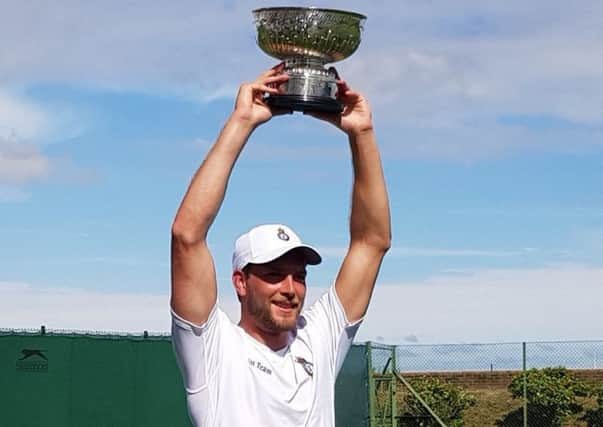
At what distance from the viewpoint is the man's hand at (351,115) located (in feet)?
15.5

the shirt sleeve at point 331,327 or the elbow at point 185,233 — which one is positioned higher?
the elbow at point 185,233

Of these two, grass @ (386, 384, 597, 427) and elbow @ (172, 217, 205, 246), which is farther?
grass @ (386, 384, 597, 427)

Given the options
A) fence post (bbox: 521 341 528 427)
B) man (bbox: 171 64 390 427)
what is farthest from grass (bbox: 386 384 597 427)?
man (bbox: 171 64 390 427)

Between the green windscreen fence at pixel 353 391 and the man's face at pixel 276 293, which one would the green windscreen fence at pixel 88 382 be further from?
the man's face at pixel 276 293

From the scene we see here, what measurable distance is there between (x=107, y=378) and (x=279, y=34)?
10677mm

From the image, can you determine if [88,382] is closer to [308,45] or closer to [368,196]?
[368,196]

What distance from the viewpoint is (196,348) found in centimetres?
427

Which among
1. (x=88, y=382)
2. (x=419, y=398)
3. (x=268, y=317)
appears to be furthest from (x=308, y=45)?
(x=419, y=398)

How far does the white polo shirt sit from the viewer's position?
4.28m

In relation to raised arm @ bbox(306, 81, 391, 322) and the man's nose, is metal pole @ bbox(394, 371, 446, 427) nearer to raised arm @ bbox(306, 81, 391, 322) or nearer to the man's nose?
raised arm @ bbox(306, 81, 391, 322)

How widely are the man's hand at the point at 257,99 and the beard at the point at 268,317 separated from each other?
1.89 feet

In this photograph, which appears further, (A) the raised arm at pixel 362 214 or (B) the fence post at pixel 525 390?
(B) the fence post at pixel 525 390

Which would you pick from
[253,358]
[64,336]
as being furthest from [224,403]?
[64,336]

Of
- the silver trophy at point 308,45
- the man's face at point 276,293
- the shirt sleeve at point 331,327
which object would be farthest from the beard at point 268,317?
the silver trophy at point 308,45
